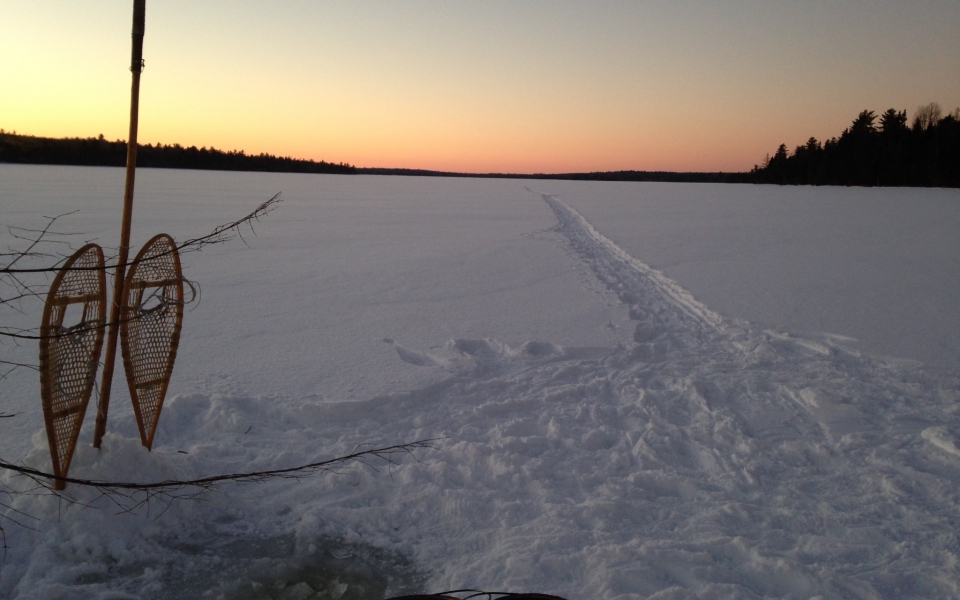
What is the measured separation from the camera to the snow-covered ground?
246 cm

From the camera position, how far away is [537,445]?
3.61 metres

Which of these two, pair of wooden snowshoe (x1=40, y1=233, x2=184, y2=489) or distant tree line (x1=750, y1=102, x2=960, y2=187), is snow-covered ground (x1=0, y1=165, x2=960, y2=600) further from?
distant tree line (x1=750, y1=102, x2=960, y2=187)

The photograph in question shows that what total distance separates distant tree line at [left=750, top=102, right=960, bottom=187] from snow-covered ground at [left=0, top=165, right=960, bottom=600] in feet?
132

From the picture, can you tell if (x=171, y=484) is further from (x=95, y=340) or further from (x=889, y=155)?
(x=889, y=155)

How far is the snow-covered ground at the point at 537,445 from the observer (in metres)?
2.46

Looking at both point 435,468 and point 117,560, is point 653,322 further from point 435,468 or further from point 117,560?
point 117,560

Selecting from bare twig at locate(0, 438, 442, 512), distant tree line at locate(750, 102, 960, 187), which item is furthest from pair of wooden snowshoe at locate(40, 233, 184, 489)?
distant tree line at locate(750, 102, 960, 187)

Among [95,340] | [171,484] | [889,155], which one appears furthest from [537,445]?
[889,155]

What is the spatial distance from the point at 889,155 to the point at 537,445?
162 ft

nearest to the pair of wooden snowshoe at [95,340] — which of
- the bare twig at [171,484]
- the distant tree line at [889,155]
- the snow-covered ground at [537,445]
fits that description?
the bare twig at [171,484]

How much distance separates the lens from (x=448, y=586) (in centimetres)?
238

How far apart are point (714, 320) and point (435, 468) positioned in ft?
14.8

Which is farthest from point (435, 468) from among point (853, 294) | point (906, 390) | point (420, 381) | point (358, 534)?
point (853, 294)

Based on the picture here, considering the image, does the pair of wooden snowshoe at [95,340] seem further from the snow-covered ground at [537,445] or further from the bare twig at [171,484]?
the snow-covered ground at [537,445]
